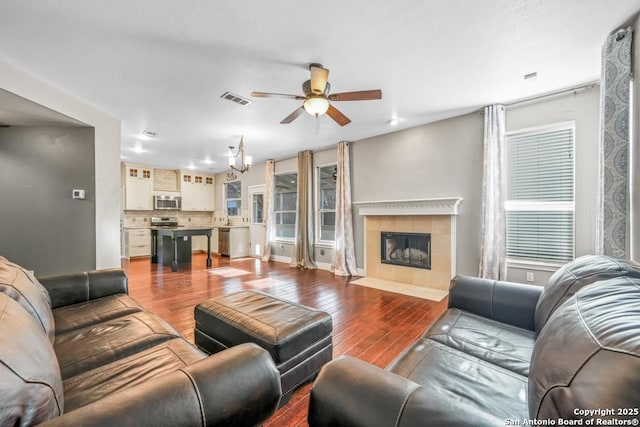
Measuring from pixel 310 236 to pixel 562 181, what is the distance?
4.31m

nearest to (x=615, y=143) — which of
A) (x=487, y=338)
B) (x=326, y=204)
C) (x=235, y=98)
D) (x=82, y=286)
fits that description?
(x=487, y=338)

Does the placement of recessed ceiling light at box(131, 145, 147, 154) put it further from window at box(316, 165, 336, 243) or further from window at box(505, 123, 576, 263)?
window at box(505, 123, 576, 263)

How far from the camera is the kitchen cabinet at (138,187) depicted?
23.8 ft

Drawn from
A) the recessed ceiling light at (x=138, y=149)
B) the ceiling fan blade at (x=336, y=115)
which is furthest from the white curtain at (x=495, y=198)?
the recessed ceiling light at (x=138, y=149)

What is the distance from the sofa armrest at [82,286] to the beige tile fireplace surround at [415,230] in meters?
3.79

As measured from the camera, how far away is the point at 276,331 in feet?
5.33

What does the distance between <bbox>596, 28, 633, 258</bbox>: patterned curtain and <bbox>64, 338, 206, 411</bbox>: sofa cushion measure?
126 inches

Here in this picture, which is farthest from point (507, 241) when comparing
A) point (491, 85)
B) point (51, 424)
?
point (51, 424)

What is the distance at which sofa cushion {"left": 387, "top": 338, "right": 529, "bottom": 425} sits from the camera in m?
1.00

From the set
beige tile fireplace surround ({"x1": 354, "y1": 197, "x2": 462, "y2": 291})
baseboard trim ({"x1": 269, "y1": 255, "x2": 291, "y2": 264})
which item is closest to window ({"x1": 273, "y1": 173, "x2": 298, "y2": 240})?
baseboard trim ({"x1": 269, "y1": 255, "x2": 291, "y2": 264})

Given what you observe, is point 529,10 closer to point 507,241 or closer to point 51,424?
point 507,241

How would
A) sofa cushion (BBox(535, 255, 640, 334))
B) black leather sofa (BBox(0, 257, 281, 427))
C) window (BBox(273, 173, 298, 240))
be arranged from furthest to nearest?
window (BBox(273, 173, 298, 240)) → sofa cushion (BBox(535, 255, 640, 334)) → black leather sofa (BBox(0, 257, 281, 427))

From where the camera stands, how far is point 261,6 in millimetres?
1874

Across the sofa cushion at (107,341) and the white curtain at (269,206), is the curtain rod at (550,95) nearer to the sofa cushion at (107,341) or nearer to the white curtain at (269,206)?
the sofa cushion at (107,341)
